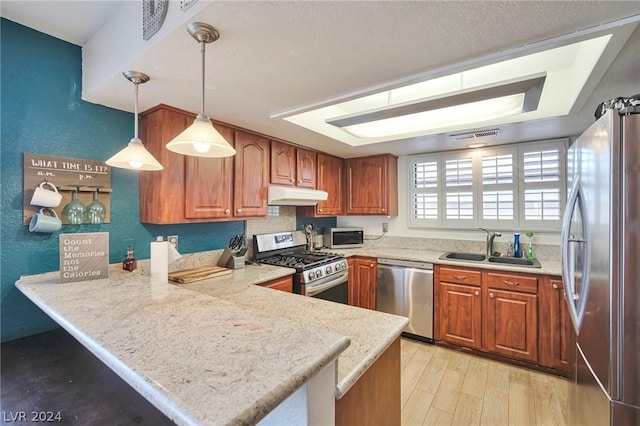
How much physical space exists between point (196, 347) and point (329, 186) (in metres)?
3.08

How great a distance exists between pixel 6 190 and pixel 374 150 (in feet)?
10.1

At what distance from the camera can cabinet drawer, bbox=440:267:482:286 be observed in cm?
276

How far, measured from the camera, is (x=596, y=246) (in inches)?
48.3

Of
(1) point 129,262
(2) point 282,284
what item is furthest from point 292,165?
(1) point 129,262

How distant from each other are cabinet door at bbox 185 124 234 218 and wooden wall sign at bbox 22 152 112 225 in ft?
1.62

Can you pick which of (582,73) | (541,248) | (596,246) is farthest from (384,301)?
(582,73)

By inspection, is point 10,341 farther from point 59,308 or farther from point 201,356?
point 201,356

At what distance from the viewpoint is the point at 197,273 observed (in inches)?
86.7

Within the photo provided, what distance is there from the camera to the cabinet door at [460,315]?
276 cm

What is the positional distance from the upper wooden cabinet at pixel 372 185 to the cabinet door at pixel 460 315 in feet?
4.03

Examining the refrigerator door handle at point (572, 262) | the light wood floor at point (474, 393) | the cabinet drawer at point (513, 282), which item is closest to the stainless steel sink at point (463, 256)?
the cabinet drawer at point (513, 282)

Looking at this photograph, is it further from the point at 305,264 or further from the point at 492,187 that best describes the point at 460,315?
the point at 305,264

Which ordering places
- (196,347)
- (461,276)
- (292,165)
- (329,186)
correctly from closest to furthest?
(196,347) → (461,276) → (292,165) → (329,186)

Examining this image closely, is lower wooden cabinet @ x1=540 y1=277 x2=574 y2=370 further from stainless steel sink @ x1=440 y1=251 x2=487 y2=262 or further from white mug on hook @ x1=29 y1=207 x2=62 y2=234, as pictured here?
white mug on hook @ x1=29 y1=207 x2=62 y2=234
